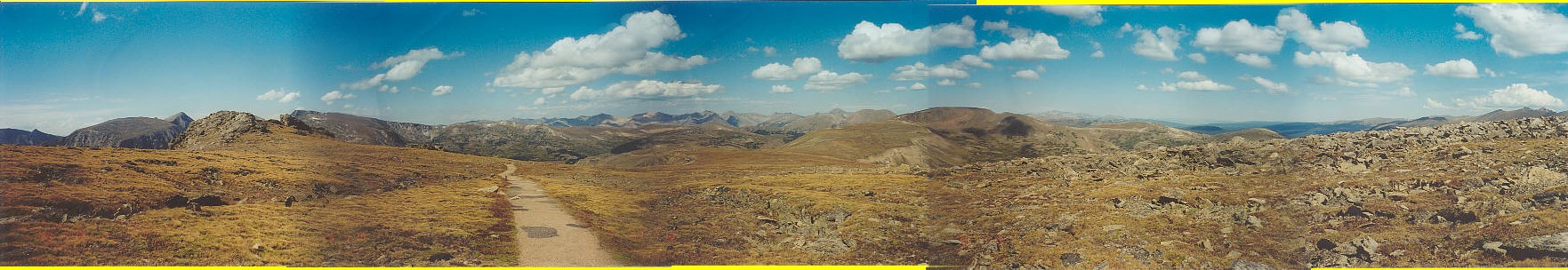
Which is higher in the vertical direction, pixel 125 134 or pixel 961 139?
pixel 125 134

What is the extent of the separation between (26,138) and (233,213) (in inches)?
180

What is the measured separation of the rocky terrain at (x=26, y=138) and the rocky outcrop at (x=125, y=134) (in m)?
0.23

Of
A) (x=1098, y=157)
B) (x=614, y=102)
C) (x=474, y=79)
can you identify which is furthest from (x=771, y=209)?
(x=1098, y=157)

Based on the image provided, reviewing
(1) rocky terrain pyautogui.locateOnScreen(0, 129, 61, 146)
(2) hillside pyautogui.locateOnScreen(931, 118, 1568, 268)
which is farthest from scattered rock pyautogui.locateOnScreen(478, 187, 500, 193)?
(2) hillside pyautogui.locateOnScreen(931, 118, 1568, 268)

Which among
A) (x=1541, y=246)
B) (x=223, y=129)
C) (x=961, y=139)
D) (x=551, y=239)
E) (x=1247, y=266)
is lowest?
(x=1247, y=266)

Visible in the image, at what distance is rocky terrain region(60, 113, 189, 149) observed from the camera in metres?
11.7

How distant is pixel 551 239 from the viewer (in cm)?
1041

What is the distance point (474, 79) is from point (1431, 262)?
52.8 feet

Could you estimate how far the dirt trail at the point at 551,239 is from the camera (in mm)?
9516

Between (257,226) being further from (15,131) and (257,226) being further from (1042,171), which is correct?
(1042,171)

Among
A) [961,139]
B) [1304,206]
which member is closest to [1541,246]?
[1304,206]

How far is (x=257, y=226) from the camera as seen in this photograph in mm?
10086

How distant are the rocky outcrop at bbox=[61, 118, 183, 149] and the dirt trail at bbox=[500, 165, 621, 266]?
24.1 feet

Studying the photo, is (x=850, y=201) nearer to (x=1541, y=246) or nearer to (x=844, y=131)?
(x=844, y=131)
